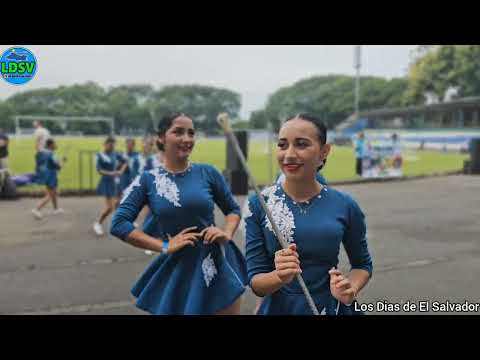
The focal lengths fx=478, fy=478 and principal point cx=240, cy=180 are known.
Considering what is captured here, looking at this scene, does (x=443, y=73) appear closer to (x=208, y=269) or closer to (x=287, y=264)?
(x=208, y=269)

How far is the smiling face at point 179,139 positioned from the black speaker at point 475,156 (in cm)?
1259

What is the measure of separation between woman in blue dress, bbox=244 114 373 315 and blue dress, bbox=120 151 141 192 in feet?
26.2

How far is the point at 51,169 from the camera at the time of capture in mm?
10039

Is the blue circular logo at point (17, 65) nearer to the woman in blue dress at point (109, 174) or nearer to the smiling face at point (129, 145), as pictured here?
the woman in blue dress at point (109, 174)

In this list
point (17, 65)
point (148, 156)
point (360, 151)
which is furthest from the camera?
point (360, 151)

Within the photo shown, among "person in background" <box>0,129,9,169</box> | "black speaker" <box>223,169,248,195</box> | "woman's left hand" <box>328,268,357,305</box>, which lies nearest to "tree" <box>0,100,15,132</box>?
"woman's left hand" <box>328,268,357,305</box>

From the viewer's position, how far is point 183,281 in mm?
2990

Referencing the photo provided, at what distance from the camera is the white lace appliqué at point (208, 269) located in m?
2.98

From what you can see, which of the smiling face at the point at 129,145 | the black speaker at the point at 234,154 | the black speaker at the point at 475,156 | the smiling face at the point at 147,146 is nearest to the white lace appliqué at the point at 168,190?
the smiling face at the point at 147,146

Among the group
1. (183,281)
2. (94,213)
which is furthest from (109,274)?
(94,213)

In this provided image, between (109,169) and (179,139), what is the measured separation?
6.60 metres

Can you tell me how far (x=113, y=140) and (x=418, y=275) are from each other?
6.20 metres

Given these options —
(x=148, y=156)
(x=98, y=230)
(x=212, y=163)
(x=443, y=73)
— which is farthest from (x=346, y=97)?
(x=98, y=230)
